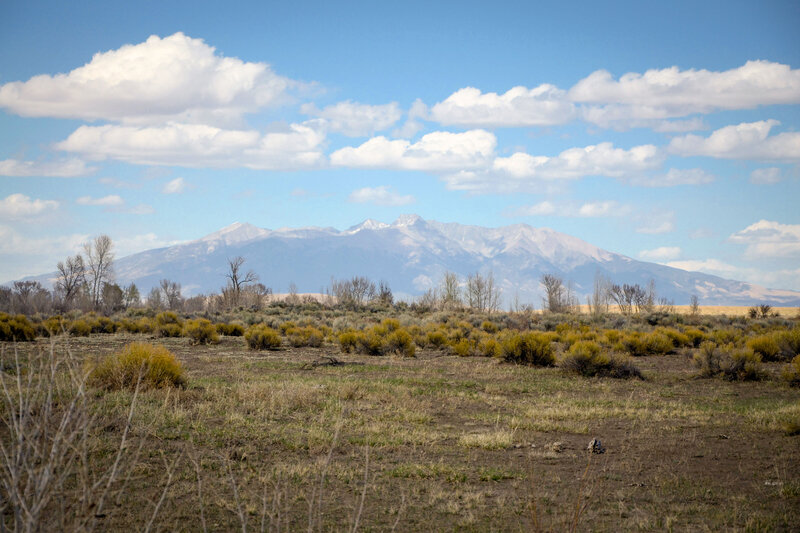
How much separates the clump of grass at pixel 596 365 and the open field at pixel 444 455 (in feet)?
5.79

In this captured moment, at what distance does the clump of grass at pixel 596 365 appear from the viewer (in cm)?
2008

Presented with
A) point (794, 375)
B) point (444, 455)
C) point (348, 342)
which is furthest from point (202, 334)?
point (794, 375)

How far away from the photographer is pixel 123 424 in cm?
998

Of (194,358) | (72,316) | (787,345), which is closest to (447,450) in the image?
(194,358)

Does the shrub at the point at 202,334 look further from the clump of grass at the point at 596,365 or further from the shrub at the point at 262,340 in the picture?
the clump of grass at the point at 596,365

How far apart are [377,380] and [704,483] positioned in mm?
10387

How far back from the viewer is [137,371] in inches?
546

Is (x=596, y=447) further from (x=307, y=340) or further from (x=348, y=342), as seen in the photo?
(x=307, y=340)

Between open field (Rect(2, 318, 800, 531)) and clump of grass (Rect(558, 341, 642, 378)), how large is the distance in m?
1.76

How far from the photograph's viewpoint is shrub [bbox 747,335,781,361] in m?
23.7

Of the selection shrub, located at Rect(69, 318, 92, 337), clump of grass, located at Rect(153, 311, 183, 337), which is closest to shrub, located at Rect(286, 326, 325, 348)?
clump of grass, located at Rect(153, 311, 183, 337)

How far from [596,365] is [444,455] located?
39.3 feet

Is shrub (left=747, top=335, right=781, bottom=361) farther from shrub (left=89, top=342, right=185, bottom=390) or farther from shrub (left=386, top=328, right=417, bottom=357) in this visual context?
shrub (left=89, top=342, right=185, bottom=390)

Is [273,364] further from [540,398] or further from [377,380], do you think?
[540,398]
